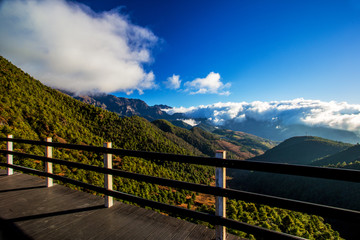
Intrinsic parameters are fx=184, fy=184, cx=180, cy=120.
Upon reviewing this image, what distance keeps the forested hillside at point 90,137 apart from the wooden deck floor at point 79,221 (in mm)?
19548

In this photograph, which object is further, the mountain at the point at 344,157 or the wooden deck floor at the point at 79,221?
the mountain at the point at 344,157

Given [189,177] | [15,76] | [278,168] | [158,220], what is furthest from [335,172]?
[189,177]

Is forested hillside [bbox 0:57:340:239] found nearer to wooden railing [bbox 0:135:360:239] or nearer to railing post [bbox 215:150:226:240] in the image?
wooden railing [bbox 0:135:360:239]

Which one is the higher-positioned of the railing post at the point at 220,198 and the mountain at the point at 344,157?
the railing post at the point at 220,198

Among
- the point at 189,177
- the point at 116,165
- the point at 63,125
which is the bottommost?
the point at 189,177

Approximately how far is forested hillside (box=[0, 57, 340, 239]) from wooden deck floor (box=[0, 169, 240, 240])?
770 inches

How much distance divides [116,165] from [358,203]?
279ft

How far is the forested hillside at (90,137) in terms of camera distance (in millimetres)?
40094

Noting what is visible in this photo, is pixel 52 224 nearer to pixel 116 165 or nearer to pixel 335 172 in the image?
pixel 335 172

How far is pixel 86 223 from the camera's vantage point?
12.2 ft

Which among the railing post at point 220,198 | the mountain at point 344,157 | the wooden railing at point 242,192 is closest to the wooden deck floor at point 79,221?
the railing post at point 220,198

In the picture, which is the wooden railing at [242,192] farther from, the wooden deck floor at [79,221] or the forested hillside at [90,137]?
the forested hillside at [90,137]

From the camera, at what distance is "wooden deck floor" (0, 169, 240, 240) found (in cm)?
333

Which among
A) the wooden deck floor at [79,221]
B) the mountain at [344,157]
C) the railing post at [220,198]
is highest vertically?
the railing post at [220,198]
